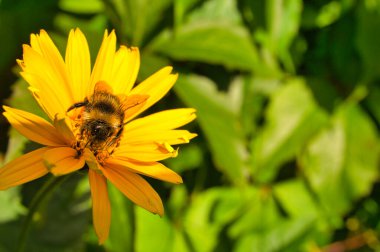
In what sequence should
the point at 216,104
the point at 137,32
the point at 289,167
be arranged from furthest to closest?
1. the point at 289,167
2. the point at 216,104
3. the point at 137,32

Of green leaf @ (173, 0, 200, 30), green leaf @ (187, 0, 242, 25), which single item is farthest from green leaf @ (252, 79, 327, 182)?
green leaf @ (173, 0, 200, 30)

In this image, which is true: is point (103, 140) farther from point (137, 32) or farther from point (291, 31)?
point (291, 31)

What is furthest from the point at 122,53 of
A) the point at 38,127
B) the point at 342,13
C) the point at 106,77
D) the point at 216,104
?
the point at 342,13

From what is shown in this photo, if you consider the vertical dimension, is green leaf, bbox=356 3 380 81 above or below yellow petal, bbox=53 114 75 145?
below

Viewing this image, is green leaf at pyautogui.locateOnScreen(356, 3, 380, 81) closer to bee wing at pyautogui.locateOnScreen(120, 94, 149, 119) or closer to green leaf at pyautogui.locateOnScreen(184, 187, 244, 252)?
green leaf at pyautogui.locateOnScreen(184, 187, 244, 252)

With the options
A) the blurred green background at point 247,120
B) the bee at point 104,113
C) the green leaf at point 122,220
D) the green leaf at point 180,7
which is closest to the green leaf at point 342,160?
the blurred green background at point 247,120

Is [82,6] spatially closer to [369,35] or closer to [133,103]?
[133,103]
